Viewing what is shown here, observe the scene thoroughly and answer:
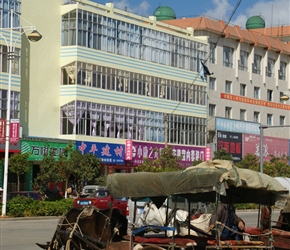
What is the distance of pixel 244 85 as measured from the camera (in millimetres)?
76688

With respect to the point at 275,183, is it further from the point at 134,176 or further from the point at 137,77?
the point at 137,77

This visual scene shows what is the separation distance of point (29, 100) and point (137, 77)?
10.8 meters

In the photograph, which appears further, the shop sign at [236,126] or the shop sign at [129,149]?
the shop sign at [236,126]

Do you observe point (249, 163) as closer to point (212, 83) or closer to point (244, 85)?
point (212, 83)

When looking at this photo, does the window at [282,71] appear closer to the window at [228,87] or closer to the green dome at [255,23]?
the green dome at [255,23]

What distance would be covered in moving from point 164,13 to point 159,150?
62.1 ft

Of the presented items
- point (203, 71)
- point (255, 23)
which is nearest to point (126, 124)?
point (203, 71)

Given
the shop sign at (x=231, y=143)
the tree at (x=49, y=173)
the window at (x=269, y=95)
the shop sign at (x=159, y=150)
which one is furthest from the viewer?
the window at (x=269, y=95)

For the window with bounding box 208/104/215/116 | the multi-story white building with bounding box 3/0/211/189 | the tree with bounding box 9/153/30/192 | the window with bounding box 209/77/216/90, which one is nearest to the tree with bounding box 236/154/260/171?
the multi-story white building with bounding box 3/0/211/189

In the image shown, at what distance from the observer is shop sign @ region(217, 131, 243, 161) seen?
231 feet

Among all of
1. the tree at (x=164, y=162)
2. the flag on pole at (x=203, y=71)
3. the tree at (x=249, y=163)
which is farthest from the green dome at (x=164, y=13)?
the tree at (x=164, y=162)

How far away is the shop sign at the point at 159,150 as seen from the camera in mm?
60781

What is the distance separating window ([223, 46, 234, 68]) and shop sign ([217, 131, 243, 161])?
21.8 ft

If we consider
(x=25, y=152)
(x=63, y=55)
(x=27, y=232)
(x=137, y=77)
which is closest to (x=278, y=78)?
(x=137, y=77)
